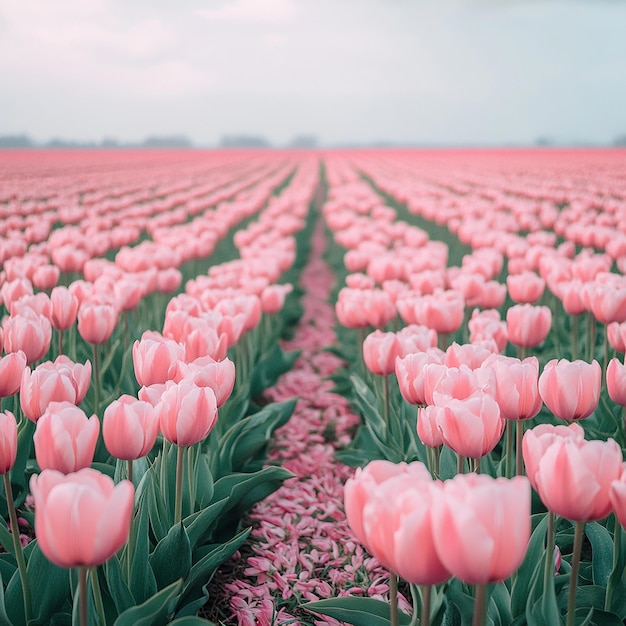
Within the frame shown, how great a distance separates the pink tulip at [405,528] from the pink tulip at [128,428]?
0.73m

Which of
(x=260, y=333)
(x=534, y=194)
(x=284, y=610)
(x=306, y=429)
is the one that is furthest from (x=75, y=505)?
(x=534, y=194)

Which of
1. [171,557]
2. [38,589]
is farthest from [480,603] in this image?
[38,589]

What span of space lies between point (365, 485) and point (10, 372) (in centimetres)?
139

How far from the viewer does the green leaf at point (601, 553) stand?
6.63 ft

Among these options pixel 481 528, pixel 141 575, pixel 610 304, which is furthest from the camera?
pixel 610 304

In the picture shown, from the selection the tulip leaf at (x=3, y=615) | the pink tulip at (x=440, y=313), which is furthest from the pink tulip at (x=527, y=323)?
the tulip leaf at (x=3, y=615)

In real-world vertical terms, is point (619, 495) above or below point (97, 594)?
above

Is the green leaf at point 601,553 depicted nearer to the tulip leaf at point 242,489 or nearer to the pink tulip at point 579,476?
the pink tulip at point 579,476

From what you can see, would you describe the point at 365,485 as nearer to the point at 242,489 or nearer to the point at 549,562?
the point at 549,562

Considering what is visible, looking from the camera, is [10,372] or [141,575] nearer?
[141,575]

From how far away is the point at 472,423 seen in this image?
61.9 inches

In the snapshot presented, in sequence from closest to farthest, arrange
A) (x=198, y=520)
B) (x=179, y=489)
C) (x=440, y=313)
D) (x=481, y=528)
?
(x=481, y=528) < (x=179, y=489) < (x=198, y=520) < (x=440, y=313)

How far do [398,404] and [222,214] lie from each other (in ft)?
21.1

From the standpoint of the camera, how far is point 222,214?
927 cm
